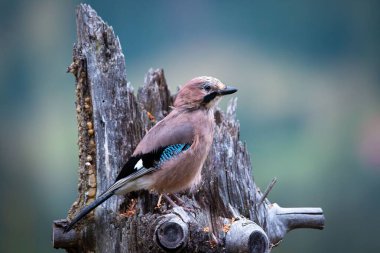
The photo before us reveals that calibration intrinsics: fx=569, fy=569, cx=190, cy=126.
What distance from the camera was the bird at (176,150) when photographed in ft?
12.2

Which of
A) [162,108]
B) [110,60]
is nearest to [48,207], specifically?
[162,108]

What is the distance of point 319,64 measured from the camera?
19.5ft

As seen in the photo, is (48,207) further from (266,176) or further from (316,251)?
(316,251)

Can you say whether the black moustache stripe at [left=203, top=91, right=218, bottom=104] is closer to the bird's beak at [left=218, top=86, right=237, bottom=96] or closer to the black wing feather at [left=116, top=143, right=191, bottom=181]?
the bird's beak at [left=218, top=86, right=237, bottom=96]

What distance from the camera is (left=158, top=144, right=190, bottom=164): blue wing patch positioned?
3914 mm

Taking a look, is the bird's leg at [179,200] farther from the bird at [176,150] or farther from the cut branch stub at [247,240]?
the cut branch stub at [247,240]

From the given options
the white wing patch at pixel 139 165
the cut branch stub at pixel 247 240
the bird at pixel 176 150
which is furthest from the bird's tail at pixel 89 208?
the cut branch stub at pixel 247 240

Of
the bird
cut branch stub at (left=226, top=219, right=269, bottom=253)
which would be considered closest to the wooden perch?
cut branch stub at (left=226, top=219, right=269, bottom=253)

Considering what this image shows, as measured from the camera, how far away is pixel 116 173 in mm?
3908

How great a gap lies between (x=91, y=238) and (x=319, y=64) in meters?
3.26

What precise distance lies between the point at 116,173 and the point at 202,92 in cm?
86

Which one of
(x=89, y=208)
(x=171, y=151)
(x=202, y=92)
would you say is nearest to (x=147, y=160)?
(x=171, y=151)

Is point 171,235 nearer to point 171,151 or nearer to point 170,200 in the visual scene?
point 170,200

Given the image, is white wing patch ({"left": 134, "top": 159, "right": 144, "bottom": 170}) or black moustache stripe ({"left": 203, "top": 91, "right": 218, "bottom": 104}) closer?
white wing patch ({"left": 134, "top": 159, "right": 144, "bottom": 170})
